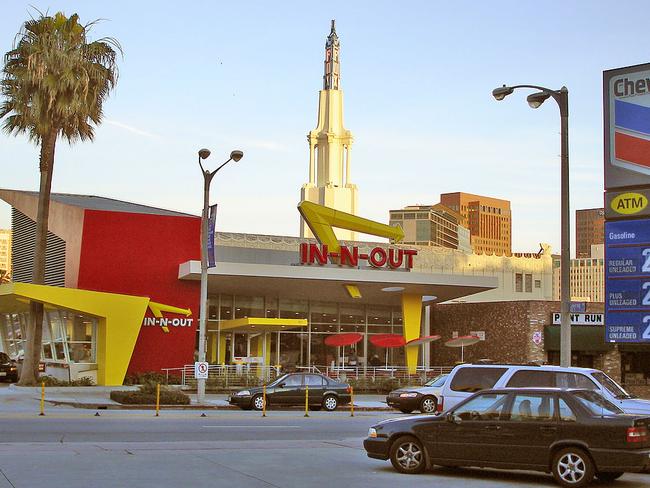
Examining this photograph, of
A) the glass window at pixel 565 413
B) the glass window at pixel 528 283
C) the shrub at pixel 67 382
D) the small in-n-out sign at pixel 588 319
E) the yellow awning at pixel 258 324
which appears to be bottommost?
the shrub at pixel 67 382

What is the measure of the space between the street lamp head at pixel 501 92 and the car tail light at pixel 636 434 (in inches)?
368

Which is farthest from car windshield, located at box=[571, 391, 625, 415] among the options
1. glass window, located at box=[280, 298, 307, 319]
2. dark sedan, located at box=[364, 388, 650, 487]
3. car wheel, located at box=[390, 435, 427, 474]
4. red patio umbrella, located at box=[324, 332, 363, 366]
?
glass window, located at box=[280, 298, 307, 319]

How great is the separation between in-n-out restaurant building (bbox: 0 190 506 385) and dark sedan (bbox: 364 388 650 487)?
26.9 meters

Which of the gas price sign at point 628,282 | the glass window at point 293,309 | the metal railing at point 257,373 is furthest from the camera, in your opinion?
the glass window at point 293,309

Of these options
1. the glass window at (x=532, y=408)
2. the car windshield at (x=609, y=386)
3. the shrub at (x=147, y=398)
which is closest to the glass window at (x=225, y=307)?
the shrub at (x=147, y=398)

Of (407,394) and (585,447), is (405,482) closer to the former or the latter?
(585,447)

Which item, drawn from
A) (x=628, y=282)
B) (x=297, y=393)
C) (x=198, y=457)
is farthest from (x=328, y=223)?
(x=198, y=457)

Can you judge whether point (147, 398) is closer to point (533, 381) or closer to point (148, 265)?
point (533, 381)

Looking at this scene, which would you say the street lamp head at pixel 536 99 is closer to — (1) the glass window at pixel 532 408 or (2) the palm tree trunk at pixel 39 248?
(1) the glass window at pixel 532 408

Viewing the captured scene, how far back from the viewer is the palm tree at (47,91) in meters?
38.0

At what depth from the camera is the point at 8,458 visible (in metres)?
15.1

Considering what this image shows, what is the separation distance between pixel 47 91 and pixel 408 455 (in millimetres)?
28046

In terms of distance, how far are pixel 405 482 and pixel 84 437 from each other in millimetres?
8683

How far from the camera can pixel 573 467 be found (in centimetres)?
1307
